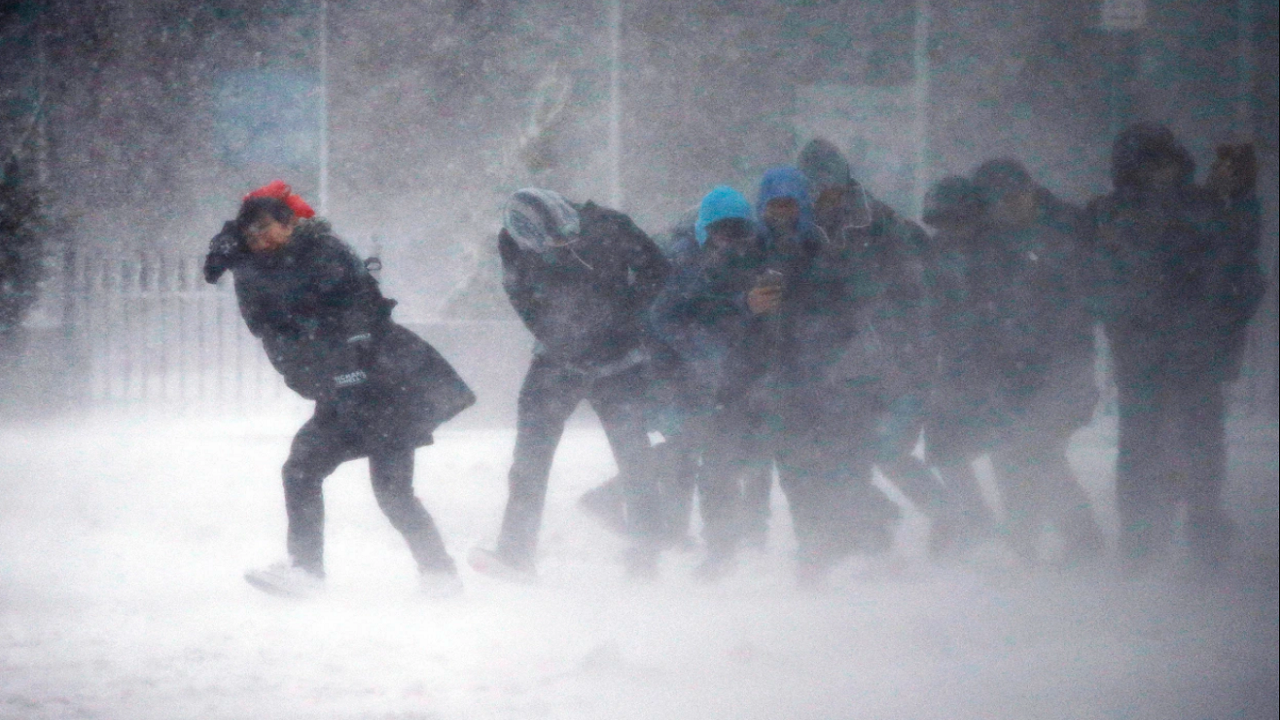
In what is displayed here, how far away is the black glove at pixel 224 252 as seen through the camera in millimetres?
→ 3814

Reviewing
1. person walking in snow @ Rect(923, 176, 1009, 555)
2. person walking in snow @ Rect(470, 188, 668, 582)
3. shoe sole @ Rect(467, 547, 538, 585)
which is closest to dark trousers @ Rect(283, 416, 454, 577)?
shoe sole @ Rect(467, 547, 538, 585)

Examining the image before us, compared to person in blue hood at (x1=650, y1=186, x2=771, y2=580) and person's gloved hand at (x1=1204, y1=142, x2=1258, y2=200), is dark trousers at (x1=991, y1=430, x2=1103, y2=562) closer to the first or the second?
person in blue hood at (x1=650, y1=186, x2=771, y2=580)

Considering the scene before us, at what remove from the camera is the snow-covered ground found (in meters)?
3.21

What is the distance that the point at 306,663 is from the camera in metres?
3.47

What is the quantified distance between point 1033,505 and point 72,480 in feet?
14.9

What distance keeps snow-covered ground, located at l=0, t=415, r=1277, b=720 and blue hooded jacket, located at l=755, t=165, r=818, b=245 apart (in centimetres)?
127

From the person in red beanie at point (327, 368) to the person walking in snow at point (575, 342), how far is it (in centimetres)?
34

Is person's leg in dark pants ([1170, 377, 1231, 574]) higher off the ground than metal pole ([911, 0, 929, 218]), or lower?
lower

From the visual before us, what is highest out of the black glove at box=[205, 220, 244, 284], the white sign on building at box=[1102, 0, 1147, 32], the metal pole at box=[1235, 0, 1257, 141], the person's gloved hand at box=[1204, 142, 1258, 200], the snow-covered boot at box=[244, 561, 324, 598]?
the white sign on building at box=[1102, 0, 1147, 32]

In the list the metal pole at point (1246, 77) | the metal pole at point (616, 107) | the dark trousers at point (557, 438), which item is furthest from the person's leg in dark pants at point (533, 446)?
the metal pole at point (1246, 77)

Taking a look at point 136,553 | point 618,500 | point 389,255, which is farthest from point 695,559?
point 389,255

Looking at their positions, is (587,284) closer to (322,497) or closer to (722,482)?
(722,482)

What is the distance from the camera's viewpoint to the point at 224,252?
3.83 meters

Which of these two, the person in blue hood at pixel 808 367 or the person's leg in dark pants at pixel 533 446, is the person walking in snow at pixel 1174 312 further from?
the person's leg in dark pants at pixel 533 446
